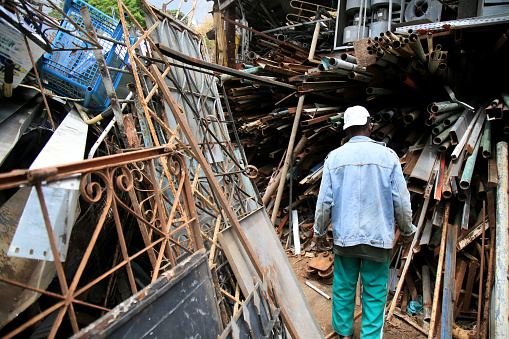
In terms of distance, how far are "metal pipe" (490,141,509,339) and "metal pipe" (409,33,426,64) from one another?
120 centimetres

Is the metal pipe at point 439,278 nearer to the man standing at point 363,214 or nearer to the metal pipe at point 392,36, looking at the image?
the man standing at point 363,214

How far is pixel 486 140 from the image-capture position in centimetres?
319

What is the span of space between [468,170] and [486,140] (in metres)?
0.47

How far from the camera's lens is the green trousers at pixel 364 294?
2551mm

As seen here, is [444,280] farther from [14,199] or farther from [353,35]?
[353,35]

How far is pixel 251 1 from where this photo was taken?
27.0ft

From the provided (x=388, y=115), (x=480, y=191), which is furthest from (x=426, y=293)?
(x=388, y=115)

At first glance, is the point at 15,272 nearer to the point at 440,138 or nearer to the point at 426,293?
the point at 426,293

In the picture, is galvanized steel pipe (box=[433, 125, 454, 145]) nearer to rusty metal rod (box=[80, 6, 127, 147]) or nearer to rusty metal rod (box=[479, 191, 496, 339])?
rusty metal rod (box=[479, 191, 496, 339])

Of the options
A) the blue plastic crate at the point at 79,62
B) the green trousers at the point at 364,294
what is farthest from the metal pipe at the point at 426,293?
the blue plastic crate at the point at 79,62

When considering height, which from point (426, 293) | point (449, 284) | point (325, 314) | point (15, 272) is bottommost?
point (325, 314)

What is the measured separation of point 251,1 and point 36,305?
8.34m

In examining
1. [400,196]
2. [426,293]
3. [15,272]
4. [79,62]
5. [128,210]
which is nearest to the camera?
[128,210]

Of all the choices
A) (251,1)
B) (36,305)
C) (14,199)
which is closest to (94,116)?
(14,199)
